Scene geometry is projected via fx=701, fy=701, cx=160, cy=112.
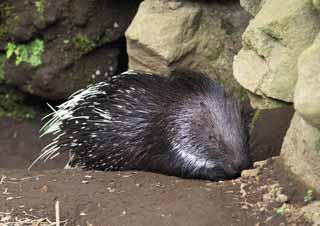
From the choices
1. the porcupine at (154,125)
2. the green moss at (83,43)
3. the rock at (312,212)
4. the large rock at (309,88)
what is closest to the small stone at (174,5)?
the porcupine at (154,125)

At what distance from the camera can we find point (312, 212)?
7.72 ft

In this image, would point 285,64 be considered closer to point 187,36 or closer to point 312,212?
→ point 312,212

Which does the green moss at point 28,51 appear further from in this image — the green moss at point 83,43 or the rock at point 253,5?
the rock at point 253,5

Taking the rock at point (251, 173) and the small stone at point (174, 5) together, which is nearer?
the rock at point (251, 173)

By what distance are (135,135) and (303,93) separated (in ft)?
5.31

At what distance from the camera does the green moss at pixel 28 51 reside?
4395mm

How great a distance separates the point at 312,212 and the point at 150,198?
2.07ft

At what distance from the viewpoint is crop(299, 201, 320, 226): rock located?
7.61 feet

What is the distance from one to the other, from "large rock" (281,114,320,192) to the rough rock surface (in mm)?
2107

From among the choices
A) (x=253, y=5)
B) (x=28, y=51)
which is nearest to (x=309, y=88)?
(x=253, y=5)

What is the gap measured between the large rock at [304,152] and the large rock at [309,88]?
0.45 meters

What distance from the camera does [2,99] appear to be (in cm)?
471

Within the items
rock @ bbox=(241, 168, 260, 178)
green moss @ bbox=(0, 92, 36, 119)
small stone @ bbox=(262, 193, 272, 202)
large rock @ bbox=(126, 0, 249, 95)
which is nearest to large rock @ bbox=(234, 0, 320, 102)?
rock @ bbox=(241, 168, 260, 178)

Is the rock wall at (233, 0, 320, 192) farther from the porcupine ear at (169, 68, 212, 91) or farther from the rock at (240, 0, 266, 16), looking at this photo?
the porcupine ear at (169, 68, 212, 91)
